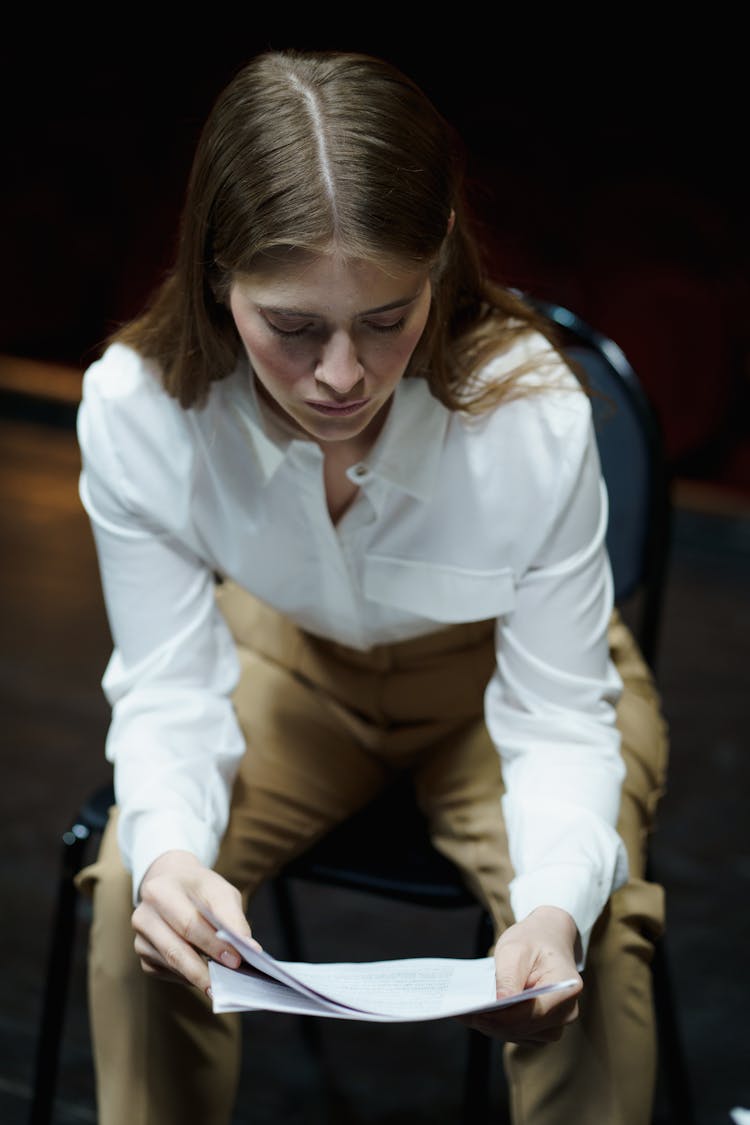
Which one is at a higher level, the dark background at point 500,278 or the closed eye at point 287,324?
the closed eye at point 287,324

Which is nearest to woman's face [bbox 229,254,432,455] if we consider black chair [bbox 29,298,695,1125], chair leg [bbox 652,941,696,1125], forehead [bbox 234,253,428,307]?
forehead [bbox 234,253,428,307]

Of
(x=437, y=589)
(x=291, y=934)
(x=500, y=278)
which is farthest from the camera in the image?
(x=291, y=934)

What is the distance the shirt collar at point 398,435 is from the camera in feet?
4.33

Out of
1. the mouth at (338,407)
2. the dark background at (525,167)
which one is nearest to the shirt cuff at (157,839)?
the mouth at (338,407)

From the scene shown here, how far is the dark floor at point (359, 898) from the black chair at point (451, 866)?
99 millimetres

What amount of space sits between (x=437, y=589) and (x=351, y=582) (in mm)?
79

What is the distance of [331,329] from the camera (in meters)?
1.12

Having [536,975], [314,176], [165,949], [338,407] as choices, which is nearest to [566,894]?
[536,975]

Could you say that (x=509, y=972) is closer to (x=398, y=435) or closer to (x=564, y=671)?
(x=564, y=671)

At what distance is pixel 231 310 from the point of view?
122cm

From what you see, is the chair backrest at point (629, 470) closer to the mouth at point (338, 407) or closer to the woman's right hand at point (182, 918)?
the mouth at point (338, 407)

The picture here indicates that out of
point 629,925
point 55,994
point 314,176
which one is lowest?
point 55,994

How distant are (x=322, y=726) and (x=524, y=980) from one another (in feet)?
1.58

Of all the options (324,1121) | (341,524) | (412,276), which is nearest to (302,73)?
(412,276)
